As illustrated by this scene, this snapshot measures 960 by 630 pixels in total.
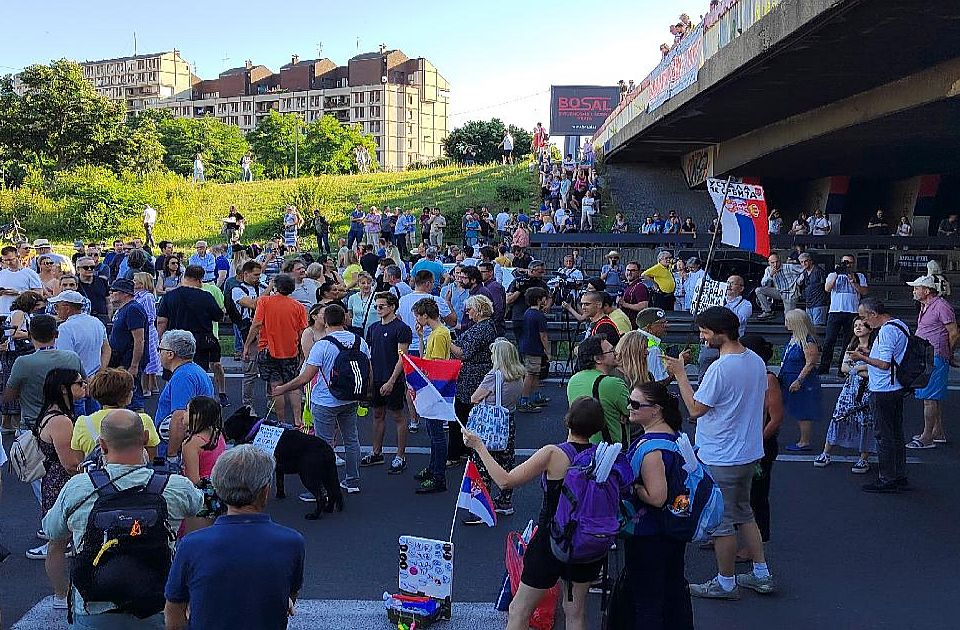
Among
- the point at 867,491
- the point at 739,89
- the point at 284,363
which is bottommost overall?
the point at 867,491

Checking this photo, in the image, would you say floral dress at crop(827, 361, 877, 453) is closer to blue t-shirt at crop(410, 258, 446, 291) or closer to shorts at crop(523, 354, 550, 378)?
shorts at crop(523, 354, 550, 378)

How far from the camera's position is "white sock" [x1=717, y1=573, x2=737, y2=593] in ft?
20.0

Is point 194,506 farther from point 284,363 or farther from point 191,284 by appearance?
point 191,284

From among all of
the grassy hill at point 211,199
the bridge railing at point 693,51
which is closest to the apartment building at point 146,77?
the grassy hill at point 211,199

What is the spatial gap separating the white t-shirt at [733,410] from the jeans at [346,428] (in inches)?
141

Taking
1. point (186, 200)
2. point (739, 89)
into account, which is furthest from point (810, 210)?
point (186, 200)

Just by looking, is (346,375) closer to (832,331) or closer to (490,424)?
(490,424)

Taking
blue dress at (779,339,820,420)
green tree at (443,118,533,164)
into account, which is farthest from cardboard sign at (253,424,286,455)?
green tree at (443,118,533,164)

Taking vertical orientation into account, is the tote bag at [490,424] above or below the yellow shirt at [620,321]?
below

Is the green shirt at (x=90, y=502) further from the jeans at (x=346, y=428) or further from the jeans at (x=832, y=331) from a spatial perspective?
the jeans at (x=832, y=331)

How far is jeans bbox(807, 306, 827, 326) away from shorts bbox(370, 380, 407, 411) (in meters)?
10.5

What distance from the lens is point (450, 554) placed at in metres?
5.61

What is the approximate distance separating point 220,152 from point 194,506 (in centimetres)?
11502

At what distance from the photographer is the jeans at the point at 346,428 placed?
8555 millimetres
